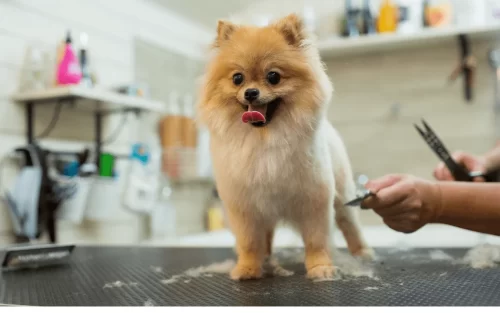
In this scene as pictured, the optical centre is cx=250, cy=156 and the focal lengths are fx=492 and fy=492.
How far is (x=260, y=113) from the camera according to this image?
0.75 m

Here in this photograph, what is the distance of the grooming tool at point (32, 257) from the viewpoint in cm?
113

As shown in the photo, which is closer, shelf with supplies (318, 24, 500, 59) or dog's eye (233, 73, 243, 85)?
dog's eye (233, 73, 243, 85)

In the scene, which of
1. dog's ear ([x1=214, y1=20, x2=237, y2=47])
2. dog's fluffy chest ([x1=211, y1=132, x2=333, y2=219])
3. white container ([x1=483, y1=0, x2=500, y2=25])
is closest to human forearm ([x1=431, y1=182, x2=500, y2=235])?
dog's fluffy chest ([x1=211, y1=132, x2=333, y2=219])

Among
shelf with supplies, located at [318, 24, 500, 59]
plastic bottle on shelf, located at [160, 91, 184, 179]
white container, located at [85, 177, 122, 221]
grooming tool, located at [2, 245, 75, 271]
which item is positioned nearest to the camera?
grooming tool, located at [2, 245, 75, 271]

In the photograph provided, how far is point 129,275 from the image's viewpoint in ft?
3.24

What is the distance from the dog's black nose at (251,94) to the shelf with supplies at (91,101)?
3.64ft

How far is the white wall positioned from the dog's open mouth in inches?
26.6

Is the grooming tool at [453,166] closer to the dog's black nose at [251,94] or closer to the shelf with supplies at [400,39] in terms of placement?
the dog's black nose at [251,94]

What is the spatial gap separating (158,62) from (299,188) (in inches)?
70.3

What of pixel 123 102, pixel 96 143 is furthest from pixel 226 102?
pixel 96 143

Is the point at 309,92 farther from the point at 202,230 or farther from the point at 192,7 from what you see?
the point at 202,230

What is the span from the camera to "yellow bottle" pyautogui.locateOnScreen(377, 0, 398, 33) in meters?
2.13

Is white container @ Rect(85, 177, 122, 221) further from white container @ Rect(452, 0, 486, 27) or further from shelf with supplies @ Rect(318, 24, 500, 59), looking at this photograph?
white container @ Rect(452, 0, 486, 27)

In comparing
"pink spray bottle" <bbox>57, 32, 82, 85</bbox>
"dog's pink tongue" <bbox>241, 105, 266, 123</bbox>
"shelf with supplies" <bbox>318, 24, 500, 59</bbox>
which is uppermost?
"shelf with supplies" <bbox>318, 24, 500, 59</bbox>
